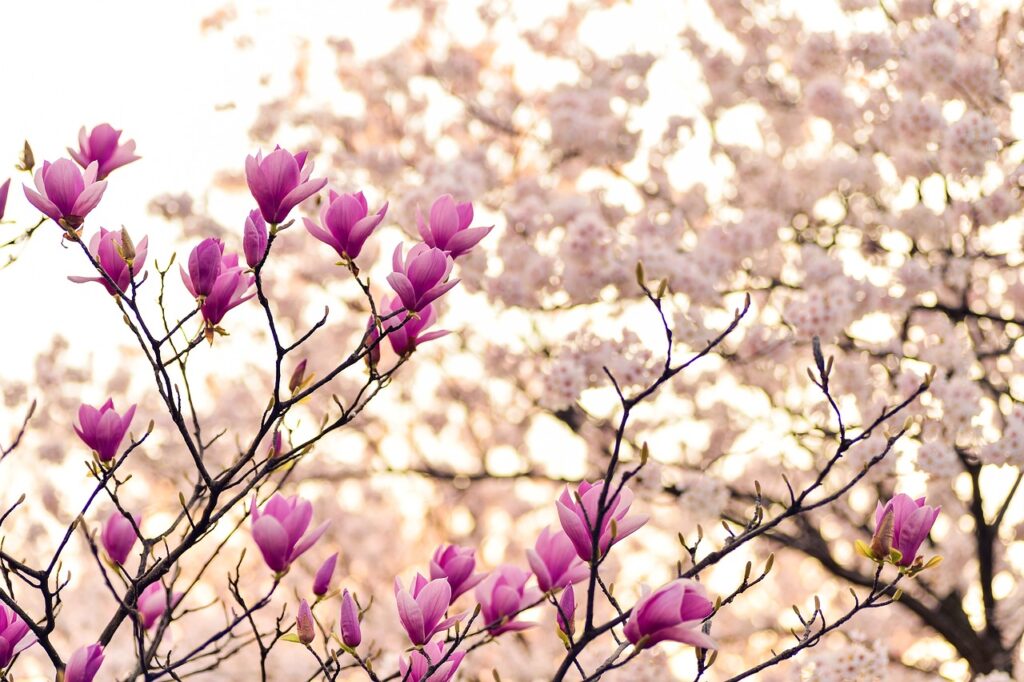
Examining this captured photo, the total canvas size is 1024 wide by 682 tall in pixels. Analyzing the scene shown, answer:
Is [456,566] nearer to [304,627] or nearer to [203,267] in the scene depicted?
[304,627]

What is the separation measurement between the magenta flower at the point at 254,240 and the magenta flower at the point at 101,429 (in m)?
0.44

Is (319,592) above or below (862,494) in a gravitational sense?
below

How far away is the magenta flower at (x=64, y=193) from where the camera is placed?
5.30 ft

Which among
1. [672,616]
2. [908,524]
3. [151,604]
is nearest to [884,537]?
[908,524]

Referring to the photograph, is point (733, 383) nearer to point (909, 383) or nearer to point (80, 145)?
point (909, 383)

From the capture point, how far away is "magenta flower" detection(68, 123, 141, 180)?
1.86 m

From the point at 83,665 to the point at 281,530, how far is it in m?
0.37

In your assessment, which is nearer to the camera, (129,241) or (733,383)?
(129,241)

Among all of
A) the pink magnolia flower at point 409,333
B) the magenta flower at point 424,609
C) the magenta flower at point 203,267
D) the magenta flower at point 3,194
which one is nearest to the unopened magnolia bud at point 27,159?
the magenta flower at point 3,194

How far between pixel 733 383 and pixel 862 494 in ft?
4.32

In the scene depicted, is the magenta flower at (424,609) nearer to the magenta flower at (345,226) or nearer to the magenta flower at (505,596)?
the magenta flower at (505,596)

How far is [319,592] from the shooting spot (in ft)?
5.87

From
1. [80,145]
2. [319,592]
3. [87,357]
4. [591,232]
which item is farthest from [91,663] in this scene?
[87,357]

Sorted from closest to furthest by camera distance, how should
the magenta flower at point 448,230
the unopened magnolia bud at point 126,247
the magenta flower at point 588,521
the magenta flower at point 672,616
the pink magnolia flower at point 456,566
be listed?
1. the magenta flower at point 672,616
2. the magenta flower at point 588,521
3. the unopened magnolia bud at point 126,247
4. the magenta flower at point 448,230
5. the pink magnolia flower at point 456,566
